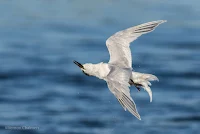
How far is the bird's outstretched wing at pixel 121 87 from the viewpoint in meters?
6.29

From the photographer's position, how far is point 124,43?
780cm

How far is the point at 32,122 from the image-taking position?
40.9ft

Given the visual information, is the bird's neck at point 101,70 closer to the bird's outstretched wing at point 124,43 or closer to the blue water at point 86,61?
the bird's outstretched wing at point 124,43

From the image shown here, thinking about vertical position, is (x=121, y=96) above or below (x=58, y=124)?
below

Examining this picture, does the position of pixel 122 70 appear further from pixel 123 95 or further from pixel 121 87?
pixel 123 95

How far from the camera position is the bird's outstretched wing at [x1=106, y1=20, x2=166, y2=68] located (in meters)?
7.63

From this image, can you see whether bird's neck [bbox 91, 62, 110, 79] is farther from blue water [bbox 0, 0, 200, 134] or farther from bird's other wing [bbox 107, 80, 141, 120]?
blue water [bbox 0, 0, 200, 134]

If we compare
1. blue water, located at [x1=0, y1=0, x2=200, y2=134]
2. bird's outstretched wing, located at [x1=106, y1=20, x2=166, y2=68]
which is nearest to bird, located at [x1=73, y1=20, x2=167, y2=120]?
bird's outstretched wing, located at [x1=106, y1=20, x2=166, y2=68]

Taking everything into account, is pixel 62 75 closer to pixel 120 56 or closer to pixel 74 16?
pixel 74 16

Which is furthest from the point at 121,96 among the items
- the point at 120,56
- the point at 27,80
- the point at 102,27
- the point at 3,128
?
the point at 102,27

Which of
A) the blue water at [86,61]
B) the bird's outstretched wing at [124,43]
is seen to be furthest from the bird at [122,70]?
the blue water at [86,61]

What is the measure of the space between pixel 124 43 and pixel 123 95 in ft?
4.87

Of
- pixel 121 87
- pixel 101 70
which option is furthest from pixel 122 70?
pixel 121 87

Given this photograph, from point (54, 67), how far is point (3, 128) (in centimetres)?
352
